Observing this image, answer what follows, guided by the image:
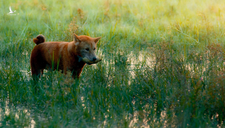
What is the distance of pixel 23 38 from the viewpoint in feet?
24.0

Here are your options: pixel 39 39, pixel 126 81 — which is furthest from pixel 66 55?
pixel 126 81

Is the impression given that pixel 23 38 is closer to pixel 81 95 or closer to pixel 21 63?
pixel 21 63

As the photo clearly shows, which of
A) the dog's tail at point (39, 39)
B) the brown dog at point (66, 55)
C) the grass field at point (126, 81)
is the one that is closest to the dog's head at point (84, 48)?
the brown dog at point (66, 55)

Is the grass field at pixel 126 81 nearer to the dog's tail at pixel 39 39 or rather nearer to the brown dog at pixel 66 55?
the brown dog at pixel 66 55

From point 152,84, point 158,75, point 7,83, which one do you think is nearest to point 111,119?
point 152,84

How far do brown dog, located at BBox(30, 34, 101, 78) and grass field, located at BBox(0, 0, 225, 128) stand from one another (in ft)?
0.59

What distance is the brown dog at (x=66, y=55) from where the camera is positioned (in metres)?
4.75

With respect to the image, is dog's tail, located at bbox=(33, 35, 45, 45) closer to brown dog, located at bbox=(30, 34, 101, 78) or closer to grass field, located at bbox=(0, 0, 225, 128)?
brown dog, located at bbox=(30, 34, 101, 78)

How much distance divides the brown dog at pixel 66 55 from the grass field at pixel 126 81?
18 cm

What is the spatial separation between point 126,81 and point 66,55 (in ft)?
3.57

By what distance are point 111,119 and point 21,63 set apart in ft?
10.3

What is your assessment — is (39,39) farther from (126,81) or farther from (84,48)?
(126,81)

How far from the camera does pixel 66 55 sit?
4891 mm

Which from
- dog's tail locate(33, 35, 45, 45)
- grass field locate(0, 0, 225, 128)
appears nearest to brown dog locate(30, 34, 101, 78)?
dog's tail locate(33, 35, 45, 45)
